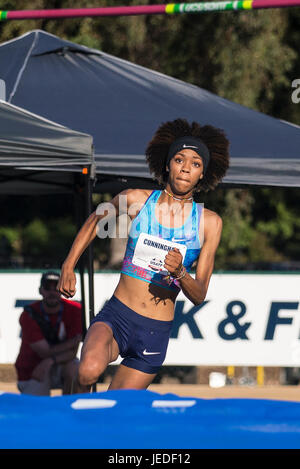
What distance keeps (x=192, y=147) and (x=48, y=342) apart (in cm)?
377

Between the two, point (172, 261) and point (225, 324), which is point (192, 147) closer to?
point (172, 261)

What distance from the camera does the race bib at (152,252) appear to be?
471cm

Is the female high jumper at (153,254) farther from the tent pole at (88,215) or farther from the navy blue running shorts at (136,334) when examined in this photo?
the tent pole at (88,215)

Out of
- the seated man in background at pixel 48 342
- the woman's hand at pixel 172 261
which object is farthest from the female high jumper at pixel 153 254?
the seated man in background at pixel 48 342

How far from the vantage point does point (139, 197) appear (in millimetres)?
4828

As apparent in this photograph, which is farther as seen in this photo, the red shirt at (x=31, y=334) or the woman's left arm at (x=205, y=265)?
the red shirt at (x=31, y=334)

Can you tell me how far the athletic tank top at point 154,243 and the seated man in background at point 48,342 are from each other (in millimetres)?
3332

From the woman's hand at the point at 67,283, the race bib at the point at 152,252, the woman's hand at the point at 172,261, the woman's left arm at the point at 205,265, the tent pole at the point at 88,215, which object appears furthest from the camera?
the tent pole at the point at 88,215

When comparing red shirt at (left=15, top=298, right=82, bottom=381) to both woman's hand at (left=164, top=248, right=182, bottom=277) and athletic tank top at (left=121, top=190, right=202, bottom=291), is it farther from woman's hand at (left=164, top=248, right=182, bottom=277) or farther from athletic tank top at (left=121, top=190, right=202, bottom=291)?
woman's hand at (left=164, top=248, right=182, bottom=277)

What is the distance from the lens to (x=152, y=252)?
4.72m

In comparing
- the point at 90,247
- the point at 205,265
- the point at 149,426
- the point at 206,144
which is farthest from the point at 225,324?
the point at 149,426

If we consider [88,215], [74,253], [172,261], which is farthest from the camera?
[88,215]

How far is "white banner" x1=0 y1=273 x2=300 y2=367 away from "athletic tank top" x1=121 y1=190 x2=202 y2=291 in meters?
3.96

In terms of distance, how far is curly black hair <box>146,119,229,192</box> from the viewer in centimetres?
507
